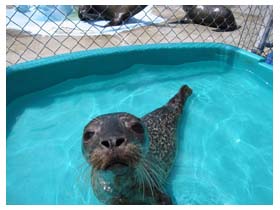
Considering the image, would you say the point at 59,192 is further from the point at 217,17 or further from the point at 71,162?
the point at 217,17

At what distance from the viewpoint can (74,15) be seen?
8492 millimetres

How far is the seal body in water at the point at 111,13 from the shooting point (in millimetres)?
7940

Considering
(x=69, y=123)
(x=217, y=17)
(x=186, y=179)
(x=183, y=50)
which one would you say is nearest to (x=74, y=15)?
(x=217, y=17)

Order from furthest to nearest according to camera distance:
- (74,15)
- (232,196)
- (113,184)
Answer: (74,15) < (232,196) < (113,184)

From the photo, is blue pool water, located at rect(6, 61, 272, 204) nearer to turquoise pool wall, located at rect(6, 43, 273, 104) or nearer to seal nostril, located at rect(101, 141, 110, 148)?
turquoise pool wall, located at rect(6, 43, 273, 104)

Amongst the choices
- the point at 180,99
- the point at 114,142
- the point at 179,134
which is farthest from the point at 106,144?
the point at 180,99

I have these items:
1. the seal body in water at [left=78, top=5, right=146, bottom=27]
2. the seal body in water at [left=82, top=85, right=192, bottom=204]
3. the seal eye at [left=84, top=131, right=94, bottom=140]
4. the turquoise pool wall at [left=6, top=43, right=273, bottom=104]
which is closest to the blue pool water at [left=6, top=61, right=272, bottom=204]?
the turquoise pool wall at [left=6, top=43, right=273, bottom=104]

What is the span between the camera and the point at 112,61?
5.44 m

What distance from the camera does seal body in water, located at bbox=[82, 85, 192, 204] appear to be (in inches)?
95.5

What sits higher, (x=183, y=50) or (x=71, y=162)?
(x=183, y=50)

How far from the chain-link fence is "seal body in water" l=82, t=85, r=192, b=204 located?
2676mm

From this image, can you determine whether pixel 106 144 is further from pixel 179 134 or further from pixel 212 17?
pixel 212 17
